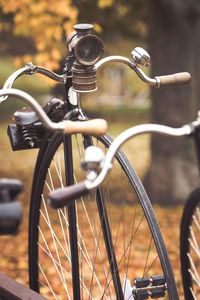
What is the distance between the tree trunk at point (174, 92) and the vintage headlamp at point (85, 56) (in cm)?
492

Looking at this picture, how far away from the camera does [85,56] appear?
249 cm

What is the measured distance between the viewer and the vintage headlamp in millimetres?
2461

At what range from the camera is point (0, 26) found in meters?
8.62

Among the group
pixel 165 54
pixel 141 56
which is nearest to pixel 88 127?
pixel 141 56

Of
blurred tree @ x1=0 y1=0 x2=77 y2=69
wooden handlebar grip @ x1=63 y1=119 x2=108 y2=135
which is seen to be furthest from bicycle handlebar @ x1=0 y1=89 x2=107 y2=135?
blurred tree @ x1=0 y1=0 x2=77 y2=69

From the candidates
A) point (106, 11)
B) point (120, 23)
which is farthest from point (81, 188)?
point (120, 23)

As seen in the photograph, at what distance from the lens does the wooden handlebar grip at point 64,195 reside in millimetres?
1760

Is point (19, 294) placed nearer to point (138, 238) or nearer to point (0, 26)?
point (138, 238)

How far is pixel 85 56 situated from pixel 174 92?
16.9 ft

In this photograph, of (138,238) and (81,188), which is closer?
(81,188)

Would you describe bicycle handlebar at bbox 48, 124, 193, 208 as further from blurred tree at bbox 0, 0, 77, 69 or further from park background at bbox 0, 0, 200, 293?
blurred tree at bbox 0, 0, 77, 69

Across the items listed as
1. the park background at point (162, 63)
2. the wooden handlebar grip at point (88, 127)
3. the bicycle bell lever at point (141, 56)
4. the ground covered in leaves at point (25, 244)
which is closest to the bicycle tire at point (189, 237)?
the wooden handlebar grip at point (88, 127)

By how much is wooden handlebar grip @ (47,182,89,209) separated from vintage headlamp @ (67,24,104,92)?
822mm

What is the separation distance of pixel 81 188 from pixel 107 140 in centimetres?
81
